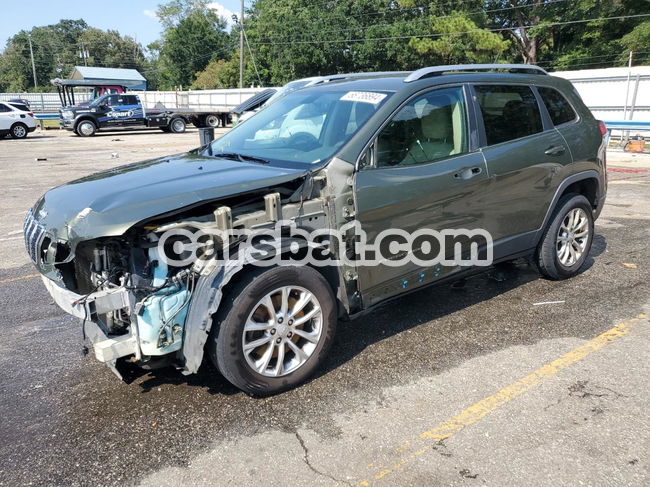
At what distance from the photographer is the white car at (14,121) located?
24.9 m

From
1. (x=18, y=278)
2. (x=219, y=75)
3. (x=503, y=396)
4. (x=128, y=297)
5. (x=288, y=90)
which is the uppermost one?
(x=219, y=75)

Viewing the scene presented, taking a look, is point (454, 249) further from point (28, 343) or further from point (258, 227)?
point (28, 343)

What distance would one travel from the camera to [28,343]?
13.1 ft

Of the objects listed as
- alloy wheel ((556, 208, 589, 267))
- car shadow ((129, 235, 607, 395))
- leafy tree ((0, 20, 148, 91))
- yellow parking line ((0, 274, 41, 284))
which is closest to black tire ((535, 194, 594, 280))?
alloy wheel ((556, 208, 589, 267))

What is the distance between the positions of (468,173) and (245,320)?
2.04 metres

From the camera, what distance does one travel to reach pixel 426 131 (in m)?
3.81

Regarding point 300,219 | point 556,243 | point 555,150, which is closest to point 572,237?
point 556,243

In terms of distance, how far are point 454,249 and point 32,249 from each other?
2946mm

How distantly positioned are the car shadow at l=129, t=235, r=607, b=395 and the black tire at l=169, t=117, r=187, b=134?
83.6 feet

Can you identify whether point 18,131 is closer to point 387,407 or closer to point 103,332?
point 103,332

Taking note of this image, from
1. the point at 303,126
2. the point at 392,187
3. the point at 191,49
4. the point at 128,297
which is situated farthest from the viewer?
the point at 191,49

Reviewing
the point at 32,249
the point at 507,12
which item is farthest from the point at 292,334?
the point at 507,12

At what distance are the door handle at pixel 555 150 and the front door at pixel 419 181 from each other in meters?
0.91

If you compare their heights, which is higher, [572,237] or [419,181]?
[419,181]
